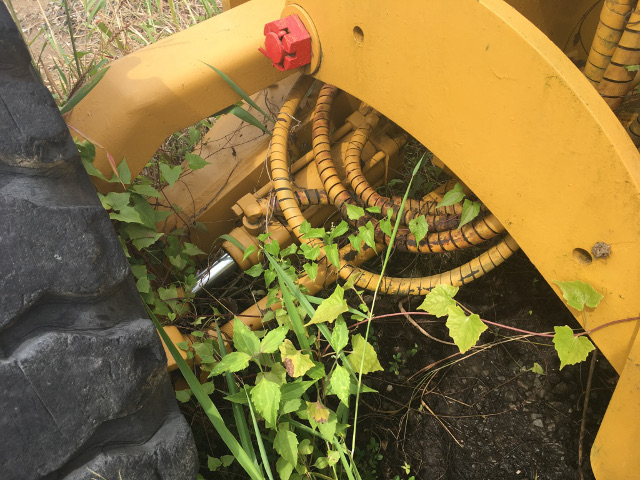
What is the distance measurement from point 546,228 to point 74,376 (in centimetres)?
69

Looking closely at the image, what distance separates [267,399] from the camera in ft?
3.04

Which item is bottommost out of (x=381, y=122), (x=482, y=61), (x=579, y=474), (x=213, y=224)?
(x=579, y=474)

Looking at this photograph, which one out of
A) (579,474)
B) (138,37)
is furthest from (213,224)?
(138,37)

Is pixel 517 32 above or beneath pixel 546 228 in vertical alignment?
above

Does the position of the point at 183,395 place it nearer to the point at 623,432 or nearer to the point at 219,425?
the point at 219,425

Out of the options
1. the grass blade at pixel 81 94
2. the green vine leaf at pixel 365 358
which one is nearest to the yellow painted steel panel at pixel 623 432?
the green vine leaf at pixel 365 358

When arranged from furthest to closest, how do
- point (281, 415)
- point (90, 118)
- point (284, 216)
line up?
point (284, 216), point (90, 118), point (281, 415)

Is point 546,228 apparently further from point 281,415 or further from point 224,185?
point 224,185

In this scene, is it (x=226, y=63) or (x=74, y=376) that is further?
(x=226, y=63)

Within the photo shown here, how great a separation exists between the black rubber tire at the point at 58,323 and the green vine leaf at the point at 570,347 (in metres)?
0.59

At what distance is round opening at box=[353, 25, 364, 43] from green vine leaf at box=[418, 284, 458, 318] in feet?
1.44

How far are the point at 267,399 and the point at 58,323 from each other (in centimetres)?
33

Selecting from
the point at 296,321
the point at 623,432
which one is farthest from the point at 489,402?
the point at 296,321

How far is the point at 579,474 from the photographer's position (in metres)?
1.19
